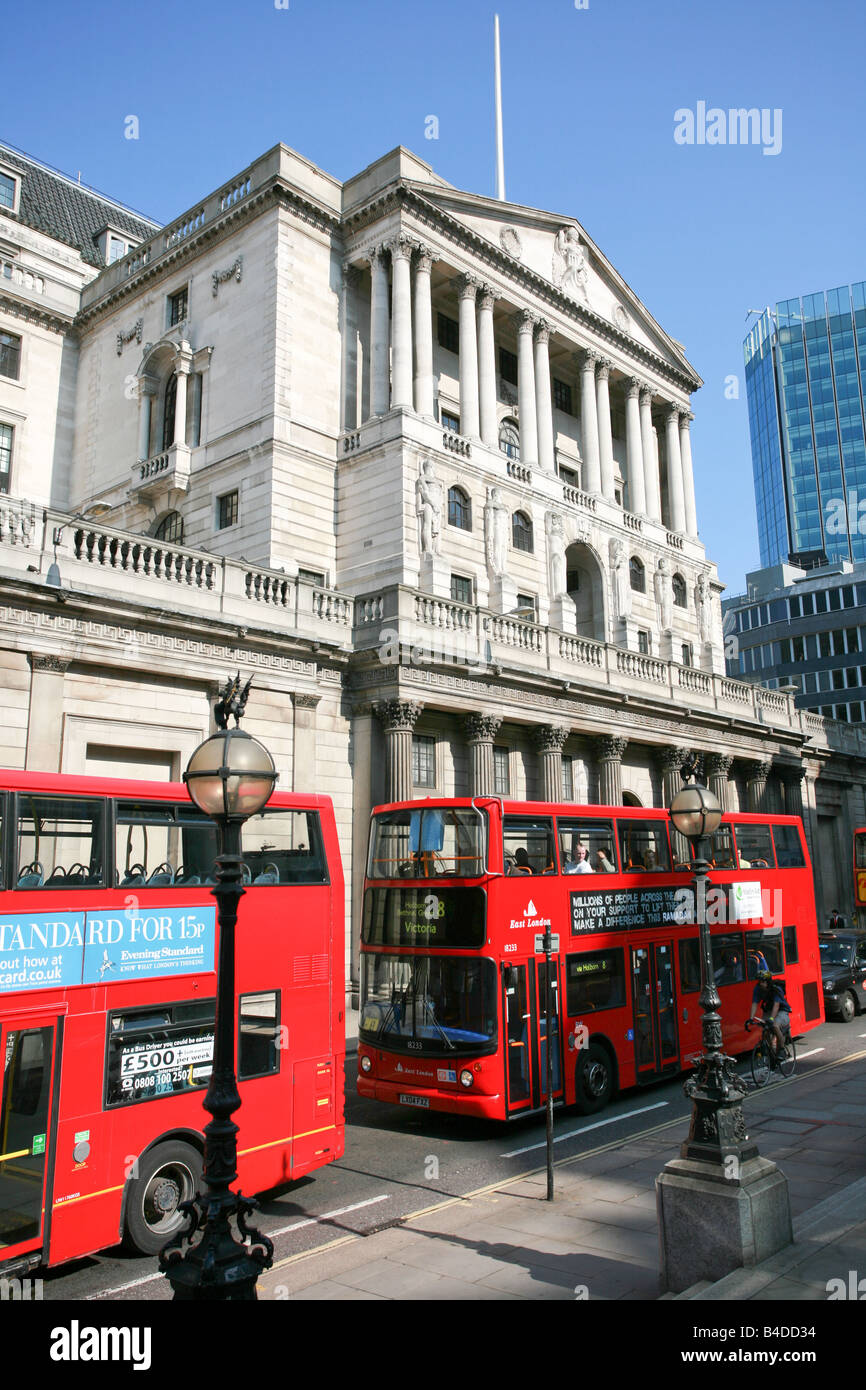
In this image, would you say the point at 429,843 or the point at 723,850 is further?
the point at 723,850

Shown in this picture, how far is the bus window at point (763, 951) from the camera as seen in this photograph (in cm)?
1938

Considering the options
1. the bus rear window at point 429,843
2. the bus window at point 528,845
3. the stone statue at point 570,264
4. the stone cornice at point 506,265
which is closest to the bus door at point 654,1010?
the bus window at point 528,845

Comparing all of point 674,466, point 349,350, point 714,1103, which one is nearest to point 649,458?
point 674,466

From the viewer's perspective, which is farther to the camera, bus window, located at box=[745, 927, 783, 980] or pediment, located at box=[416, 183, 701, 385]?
pediment, located at box=[416, 183, 701, 385]

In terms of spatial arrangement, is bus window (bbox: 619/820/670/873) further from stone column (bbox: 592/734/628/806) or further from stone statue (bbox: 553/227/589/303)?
stone statue (bbox: 553/227/589/303)

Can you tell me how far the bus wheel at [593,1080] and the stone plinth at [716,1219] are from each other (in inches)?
286

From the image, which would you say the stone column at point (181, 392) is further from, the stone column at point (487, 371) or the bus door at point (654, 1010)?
the bus door at point (654, 1010)

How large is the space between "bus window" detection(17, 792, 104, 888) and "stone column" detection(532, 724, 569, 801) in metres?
20.5

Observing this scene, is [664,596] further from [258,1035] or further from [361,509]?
[258,1035]

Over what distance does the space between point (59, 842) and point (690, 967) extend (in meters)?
12.3

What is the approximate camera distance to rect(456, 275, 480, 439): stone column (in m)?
34.1

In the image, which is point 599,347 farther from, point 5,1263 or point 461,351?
point 5,1263

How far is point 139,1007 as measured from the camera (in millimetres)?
9570

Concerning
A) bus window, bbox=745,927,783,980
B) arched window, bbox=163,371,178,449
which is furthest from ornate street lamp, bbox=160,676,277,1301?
arched window, bbox=163,371,178,449
